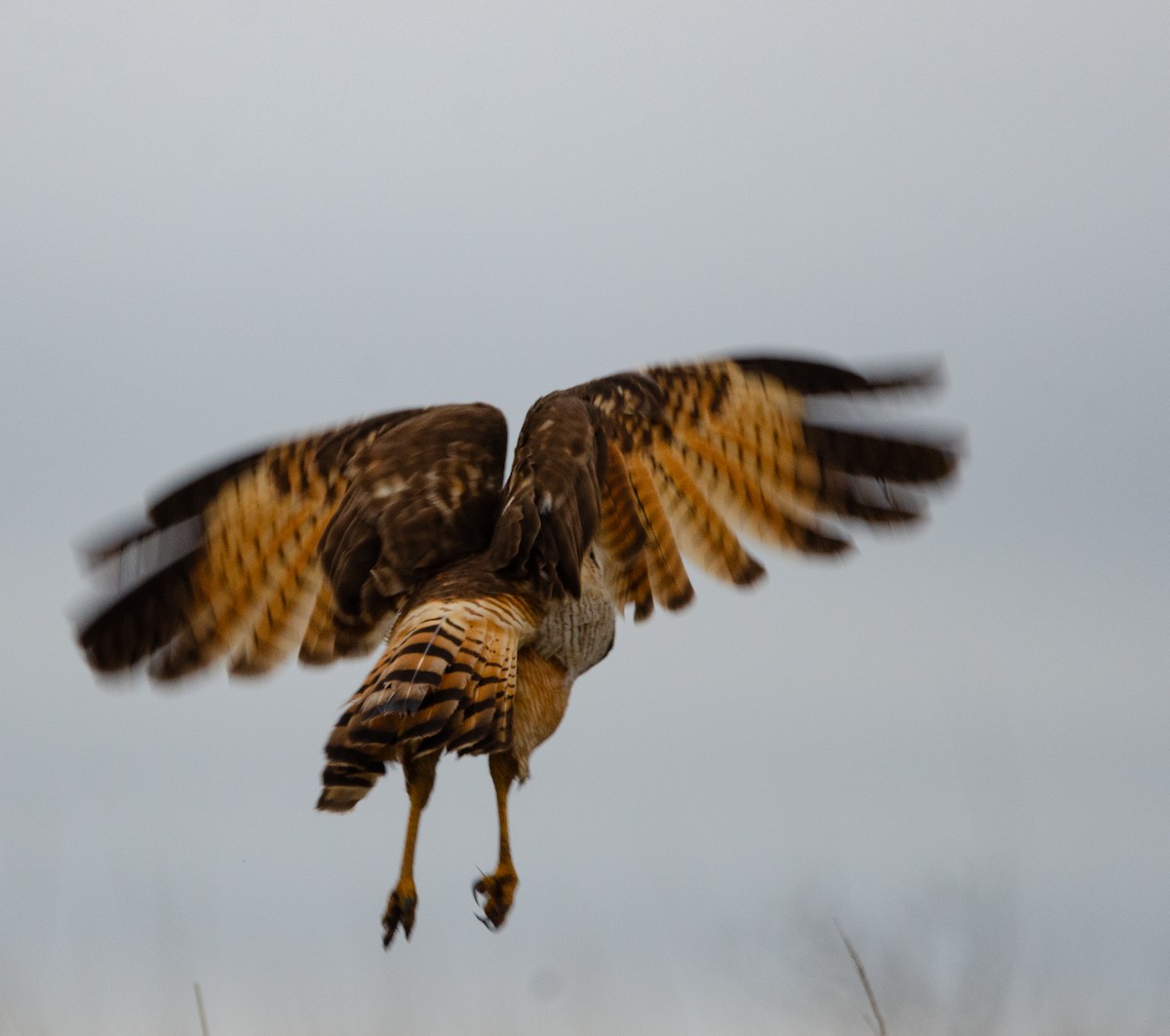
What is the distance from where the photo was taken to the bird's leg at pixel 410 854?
5625 millimetres

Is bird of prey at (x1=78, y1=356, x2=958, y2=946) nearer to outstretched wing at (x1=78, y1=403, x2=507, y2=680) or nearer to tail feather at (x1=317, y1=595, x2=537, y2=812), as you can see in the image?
outstretched wing at (x1=78, y1=403, x2=507, y2=680)

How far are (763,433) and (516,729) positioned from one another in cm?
202

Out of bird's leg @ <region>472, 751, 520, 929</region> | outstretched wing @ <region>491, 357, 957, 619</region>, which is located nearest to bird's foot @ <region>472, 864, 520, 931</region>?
bird's leg @ <region>472, 751, 520, 929</region>

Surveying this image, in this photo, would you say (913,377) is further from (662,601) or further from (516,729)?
(516,729)

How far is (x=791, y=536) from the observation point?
729 centimetres

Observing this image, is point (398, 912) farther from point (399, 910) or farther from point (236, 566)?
point (236, 566)

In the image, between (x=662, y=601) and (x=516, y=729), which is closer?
(x=516, y=729)

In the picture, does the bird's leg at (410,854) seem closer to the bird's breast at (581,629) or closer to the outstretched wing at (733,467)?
the bird's breast at (581,629)

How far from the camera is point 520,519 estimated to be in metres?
6.05

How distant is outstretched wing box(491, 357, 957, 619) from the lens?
7.01 meters

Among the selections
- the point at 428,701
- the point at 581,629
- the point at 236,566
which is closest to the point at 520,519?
the point at 581,629

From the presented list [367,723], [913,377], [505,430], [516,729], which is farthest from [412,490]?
[913,377]

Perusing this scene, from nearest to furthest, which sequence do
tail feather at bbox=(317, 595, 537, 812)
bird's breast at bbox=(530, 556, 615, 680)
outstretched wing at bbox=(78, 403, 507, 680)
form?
tail feather at bbox=(317, 595, 537, 812), bird's breast at bbox=(530, 556, 615, 680), outstretched wing at bbox=(78, 403, 507, 680)

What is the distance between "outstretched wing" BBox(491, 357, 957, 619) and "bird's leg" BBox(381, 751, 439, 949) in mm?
1504
